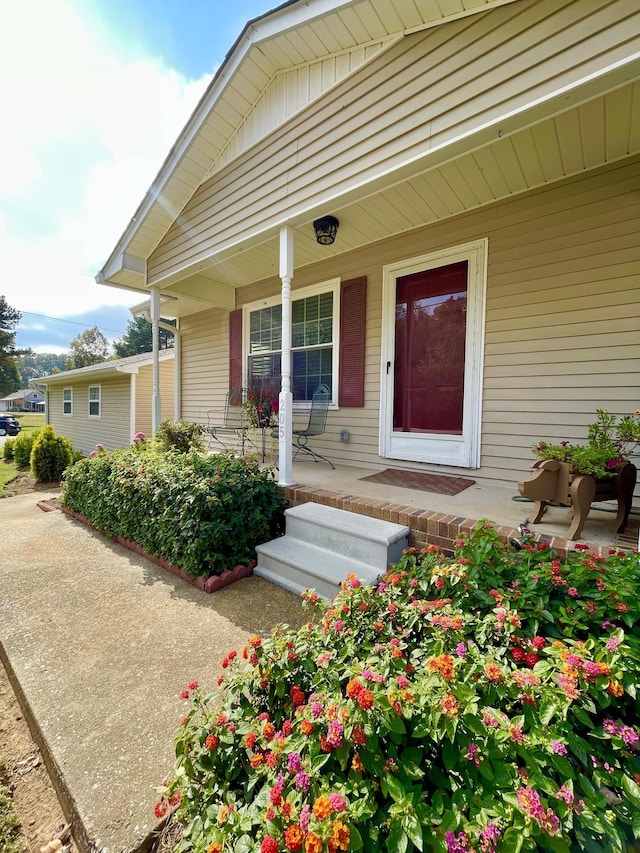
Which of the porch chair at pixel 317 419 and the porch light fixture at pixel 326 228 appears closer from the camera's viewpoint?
the porch light fixture at pixel 326 228

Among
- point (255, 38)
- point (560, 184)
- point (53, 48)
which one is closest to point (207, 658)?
point (560, 184)

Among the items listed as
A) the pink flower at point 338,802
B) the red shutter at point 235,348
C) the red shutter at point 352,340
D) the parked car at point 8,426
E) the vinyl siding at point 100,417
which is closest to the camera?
the pink flower at point 338,802

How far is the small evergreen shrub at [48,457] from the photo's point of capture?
7945 mm

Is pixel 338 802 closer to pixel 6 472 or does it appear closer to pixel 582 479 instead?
pixel 582 479

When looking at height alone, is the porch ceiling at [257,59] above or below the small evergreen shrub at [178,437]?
above

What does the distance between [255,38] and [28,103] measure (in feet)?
14.7

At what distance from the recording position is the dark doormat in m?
3.30

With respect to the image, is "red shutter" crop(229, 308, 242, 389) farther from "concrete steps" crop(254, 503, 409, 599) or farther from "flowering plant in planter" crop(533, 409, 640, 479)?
"flowering plant in planter" crop(533, 409, 640, 479)

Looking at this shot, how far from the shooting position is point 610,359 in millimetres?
2916

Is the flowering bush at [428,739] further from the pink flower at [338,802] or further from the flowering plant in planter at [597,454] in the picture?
the flowering plant in planter at [597,454]

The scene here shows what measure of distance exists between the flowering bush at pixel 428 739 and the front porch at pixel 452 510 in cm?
82

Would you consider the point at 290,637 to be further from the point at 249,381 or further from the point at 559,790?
the point at 249,381

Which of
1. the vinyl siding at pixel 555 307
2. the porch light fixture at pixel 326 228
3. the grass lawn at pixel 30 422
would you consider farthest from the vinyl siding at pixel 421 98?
the grass lawn at pixel 30 422

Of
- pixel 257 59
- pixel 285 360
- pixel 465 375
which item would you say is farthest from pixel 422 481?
pixel 257 59
